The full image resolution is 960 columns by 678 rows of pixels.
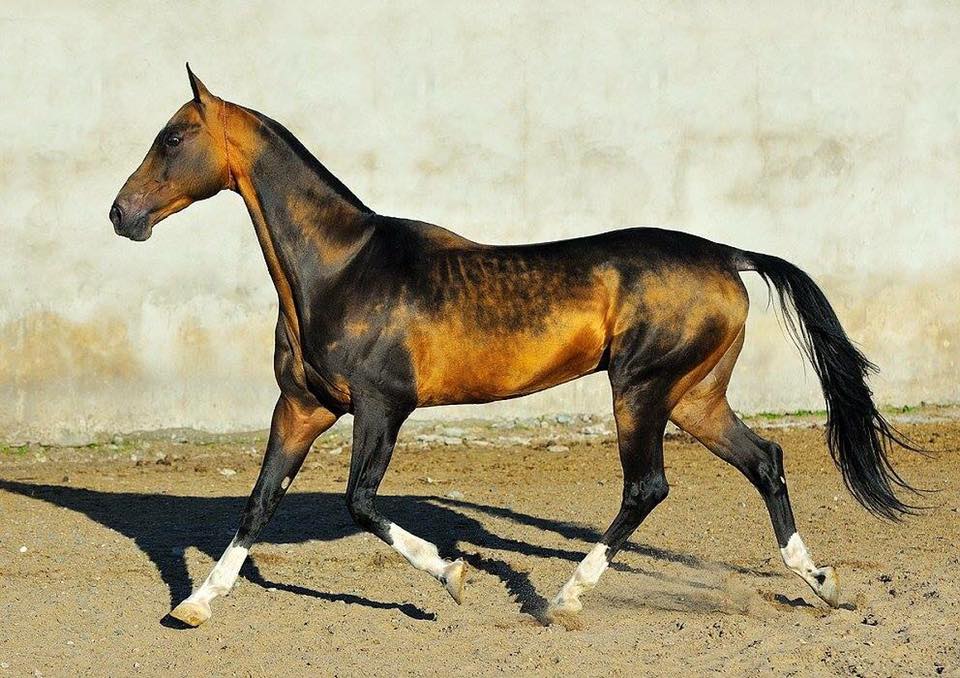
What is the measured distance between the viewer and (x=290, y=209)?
545cm

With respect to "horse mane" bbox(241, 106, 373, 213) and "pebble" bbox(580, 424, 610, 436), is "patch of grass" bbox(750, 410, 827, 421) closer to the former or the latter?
"pebble" bbox(580, 424, 610, 436)

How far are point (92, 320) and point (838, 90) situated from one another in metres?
5.80

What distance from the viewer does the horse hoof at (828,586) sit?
5461 millimetres

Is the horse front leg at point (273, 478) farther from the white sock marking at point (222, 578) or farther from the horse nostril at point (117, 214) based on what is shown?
the horse nostril at point (117, 214)

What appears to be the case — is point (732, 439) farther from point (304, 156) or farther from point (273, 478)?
point (304, 156)

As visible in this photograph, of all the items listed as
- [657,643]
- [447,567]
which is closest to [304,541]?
[447,567]

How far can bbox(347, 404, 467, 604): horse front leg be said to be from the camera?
5.21 metres

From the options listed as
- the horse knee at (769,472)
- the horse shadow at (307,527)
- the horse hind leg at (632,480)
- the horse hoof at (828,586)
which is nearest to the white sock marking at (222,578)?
the horse shadow at (307,527)

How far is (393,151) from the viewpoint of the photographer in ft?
32.6

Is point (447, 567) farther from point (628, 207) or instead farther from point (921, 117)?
point (921, 117)

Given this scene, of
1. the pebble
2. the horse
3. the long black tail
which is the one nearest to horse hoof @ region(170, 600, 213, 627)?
the horse

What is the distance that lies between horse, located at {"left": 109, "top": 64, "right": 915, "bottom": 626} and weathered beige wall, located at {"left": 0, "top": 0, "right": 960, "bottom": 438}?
4.32 meters

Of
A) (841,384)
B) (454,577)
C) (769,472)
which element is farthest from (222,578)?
(841,384)

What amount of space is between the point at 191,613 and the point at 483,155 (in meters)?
5.49
